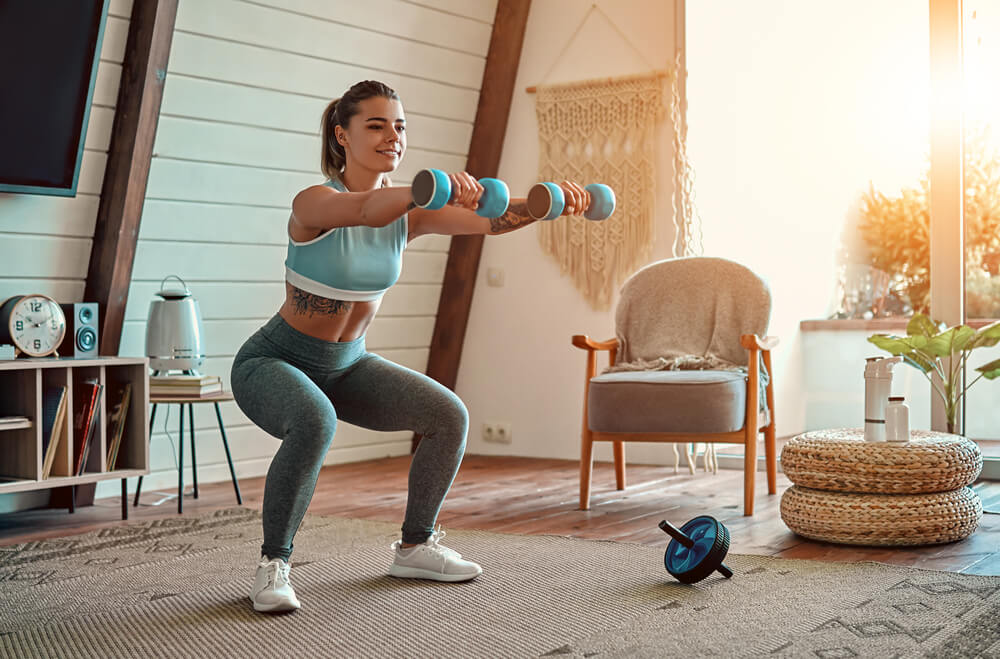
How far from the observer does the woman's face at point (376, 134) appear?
248 cm

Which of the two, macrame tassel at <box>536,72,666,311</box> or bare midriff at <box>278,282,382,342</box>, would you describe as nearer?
bare midriff at <box>278,282,382,342</box>

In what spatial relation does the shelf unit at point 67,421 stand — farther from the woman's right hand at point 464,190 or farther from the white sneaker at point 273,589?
the woman's right hand at point 464,190

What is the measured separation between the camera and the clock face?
351 centimetres

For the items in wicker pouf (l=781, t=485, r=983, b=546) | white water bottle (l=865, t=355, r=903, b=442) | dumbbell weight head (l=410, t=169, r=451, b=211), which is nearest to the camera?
dumbbell weight head (l=410, t=169, r=451, b=211)

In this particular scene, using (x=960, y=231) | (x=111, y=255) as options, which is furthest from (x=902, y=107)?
(x=111, y=255)

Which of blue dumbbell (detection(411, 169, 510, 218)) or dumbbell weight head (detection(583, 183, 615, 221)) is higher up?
dumbbell weight head (detection(583, 183, 615, 221))

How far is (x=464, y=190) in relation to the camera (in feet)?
6.47

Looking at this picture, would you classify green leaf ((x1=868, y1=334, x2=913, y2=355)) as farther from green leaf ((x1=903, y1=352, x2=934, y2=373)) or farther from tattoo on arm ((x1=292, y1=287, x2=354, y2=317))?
tattoo on arm ((x1=292, y1=287, x2=354, y2=317))

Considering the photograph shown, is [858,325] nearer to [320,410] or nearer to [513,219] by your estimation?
[513,219]

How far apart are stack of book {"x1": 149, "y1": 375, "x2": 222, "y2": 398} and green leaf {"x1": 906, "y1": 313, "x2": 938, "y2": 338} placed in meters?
2.52

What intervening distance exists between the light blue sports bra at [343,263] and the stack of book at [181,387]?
147cm

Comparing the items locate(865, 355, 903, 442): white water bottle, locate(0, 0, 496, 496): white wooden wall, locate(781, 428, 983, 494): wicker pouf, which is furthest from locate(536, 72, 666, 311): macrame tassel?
locate(781, 428, 983, 494): wicker pouf

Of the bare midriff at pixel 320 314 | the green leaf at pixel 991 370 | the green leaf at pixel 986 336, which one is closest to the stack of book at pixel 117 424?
the bare midriff at pixel 320 314

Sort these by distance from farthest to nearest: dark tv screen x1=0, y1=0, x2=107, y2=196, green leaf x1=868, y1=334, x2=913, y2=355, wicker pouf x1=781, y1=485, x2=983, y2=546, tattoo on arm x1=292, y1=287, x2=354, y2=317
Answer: green leaf x1=868, y1=334, x2=913, y2=355 → dark tv screen x1=0, y1=0, x2=107, y2=196 → wicker pouf x1=781, y1=485, x2=983, y2=546 → tattoo on arm x1=292, y1=287, x2=354, y2=317
